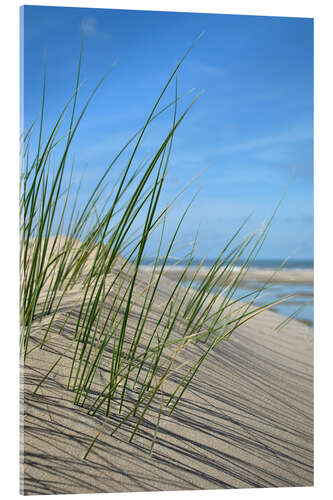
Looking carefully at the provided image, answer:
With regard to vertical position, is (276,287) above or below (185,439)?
above

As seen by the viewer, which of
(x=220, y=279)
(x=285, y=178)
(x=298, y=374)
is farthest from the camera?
(x=298, y=374)

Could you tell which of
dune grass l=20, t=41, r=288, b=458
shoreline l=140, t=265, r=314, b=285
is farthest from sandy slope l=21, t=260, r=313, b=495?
shoreline l=140, t=265, r=314, b=285

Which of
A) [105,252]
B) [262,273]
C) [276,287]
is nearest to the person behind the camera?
[105,252]

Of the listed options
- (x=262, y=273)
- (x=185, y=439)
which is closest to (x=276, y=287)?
(x=262, y=273)

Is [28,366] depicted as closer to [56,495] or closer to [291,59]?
[56,495]

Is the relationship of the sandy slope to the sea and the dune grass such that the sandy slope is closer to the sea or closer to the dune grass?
the dune grass

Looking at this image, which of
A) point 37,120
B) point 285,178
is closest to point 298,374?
point 285,178

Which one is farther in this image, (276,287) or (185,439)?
(276,287)

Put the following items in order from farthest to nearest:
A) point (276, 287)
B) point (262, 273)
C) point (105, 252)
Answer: point (262, 273) → point (276, 287) → point (105, 252)

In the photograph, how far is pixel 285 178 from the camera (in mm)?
2408

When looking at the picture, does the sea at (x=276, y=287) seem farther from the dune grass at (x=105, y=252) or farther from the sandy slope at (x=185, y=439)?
the sandy slope at (x=185, y=439)

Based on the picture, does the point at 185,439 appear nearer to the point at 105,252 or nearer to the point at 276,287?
the point at 105,252

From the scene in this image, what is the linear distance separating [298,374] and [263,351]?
0.24 meters

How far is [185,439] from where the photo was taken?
6.00ft
